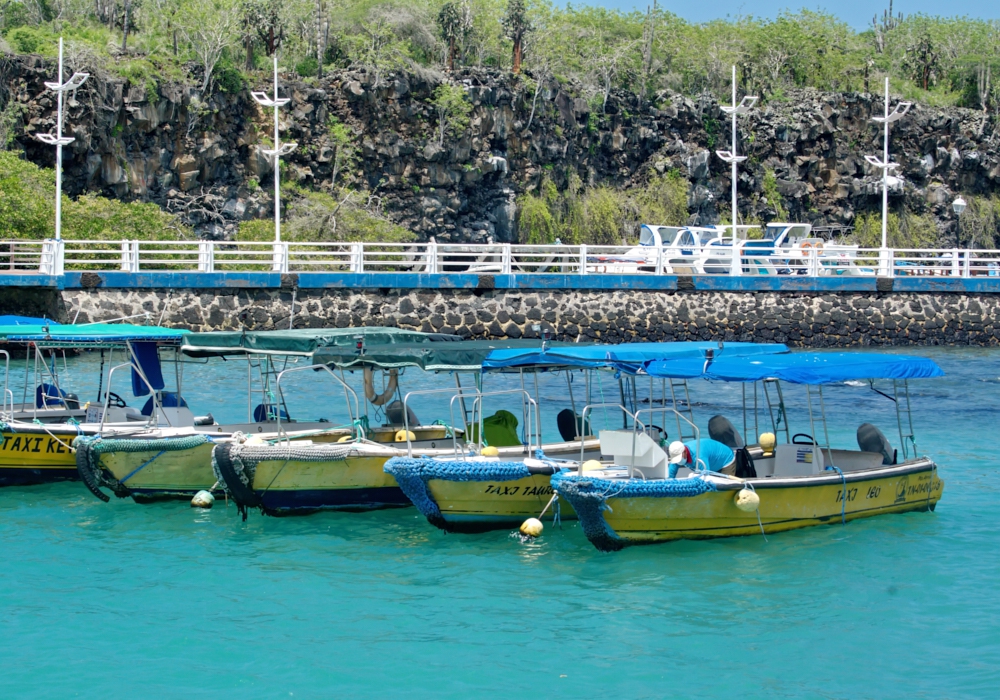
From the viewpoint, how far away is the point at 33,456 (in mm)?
15523

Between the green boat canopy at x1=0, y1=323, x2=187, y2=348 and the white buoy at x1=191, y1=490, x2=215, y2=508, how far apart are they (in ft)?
7.63

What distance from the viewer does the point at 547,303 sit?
32.3 meters

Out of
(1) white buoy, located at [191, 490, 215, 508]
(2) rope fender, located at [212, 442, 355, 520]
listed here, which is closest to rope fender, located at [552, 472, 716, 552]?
(2) rope fender, located at [212, 442, 355, 520]

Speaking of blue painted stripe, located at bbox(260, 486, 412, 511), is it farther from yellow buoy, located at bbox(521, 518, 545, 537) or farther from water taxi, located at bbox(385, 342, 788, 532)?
yellow buoy, located at bbox(521, 518, 545, 537)

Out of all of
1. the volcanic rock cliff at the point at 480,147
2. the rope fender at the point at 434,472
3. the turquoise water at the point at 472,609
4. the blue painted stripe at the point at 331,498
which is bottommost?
the turquoise water at the point at 472,609

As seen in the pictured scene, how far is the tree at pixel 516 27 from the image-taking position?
59.0m

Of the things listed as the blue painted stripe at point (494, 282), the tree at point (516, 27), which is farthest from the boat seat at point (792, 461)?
the tree at point (516, 27)

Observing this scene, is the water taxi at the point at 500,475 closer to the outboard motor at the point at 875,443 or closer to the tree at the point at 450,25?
the outboard motor at the point at 875,443

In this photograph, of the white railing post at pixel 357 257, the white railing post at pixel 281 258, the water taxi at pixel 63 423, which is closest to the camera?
the water taxi at pixel 63 423

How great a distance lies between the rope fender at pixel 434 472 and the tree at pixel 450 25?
157ft

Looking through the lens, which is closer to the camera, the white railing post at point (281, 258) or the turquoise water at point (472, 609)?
the turquoise water at point (472, 609)

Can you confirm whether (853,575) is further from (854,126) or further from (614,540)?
(854,126)

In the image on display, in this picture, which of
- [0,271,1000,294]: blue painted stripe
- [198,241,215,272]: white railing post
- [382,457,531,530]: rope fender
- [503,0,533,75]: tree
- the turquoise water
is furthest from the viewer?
[503,0,533,75]: tree

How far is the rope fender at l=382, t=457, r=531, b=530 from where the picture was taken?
1233 cm
